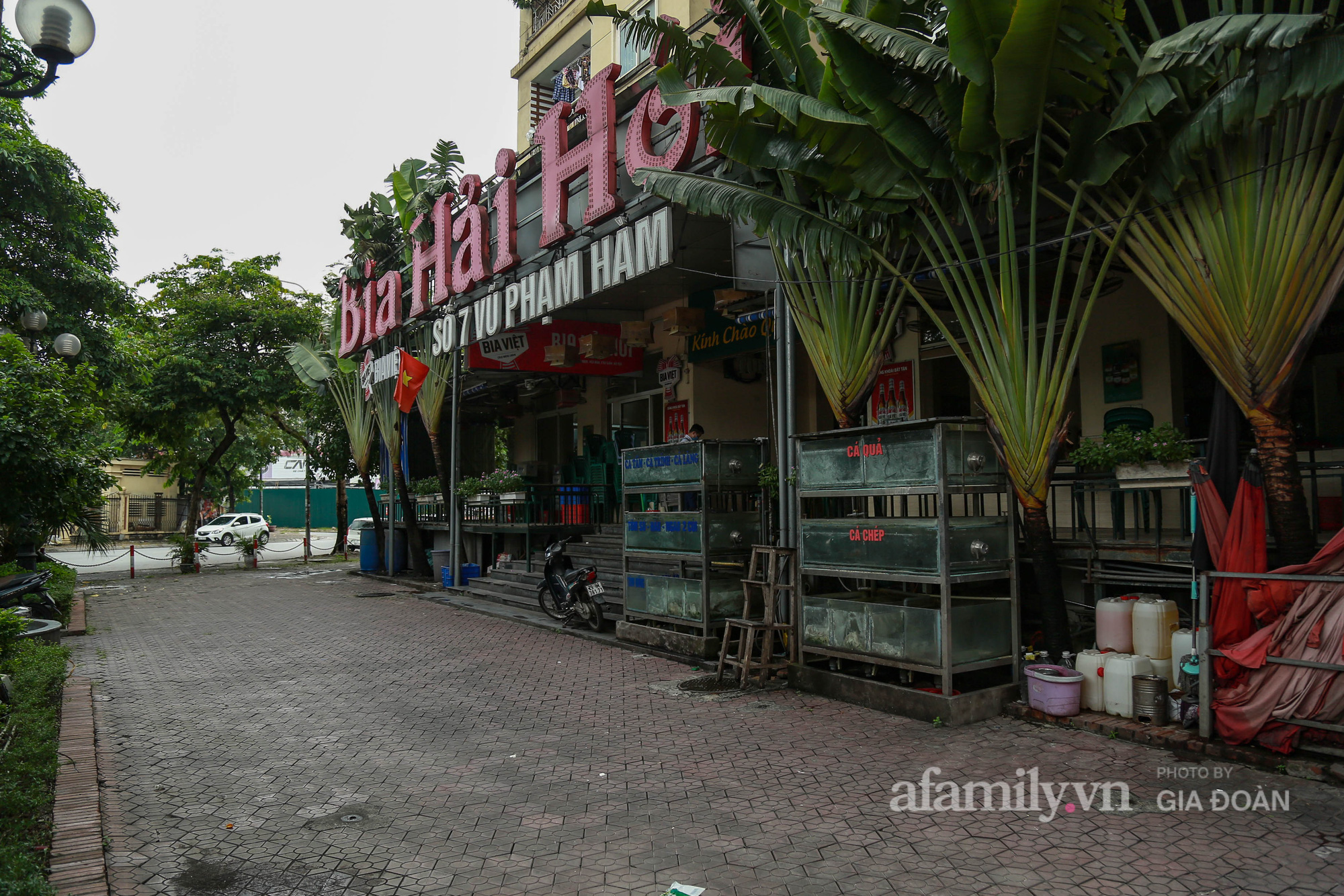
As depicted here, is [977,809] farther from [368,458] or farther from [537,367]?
[368,458]

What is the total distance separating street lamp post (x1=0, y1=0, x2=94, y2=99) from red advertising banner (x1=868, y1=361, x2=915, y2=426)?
33.0 ft

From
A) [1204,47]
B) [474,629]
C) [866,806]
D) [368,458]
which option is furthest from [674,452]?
[368,458]

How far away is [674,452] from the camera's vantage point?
35.1 ft

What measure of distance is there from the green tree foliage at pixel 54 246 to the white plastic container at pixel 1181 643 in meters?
21.3

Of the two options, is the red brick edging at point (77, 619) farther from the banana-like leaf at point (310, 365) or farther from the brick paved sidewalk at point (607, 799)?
the banana-like leaf at point (310, 365)

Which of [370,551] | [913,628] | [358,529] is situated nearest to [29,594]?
[370,551]

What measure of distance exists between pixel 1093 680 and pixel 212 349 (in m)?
24.9

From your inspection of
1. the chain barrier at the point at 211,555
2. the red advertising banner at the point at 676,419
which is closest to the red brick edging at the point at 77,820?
the red advertising banner at the point at 676,419

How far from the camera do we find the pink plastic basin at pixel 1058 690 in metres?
6.98

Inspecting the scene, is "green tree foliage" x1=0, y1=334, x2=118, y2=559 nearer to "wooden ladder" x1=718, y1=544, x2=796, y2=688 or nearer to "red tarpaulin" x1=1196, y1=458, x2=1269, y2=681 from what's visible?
"wooden ladder" x1=718, y1=544, x2=796, y2=688

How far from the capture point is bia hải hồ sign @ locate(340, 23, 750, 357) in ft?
35.2

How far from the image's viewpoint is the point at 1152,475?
720cm

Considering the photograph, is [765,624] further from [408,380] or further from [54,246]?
[54,246]

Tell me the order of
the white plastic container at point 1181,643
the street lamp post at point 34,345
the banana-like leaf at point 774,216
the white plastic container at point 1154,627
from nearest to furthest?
the white plastic container at point 1181,643, the white plastic container at point 1154,627, the banana-like leaf at point 774,216, the street lamp post at point 34,345
